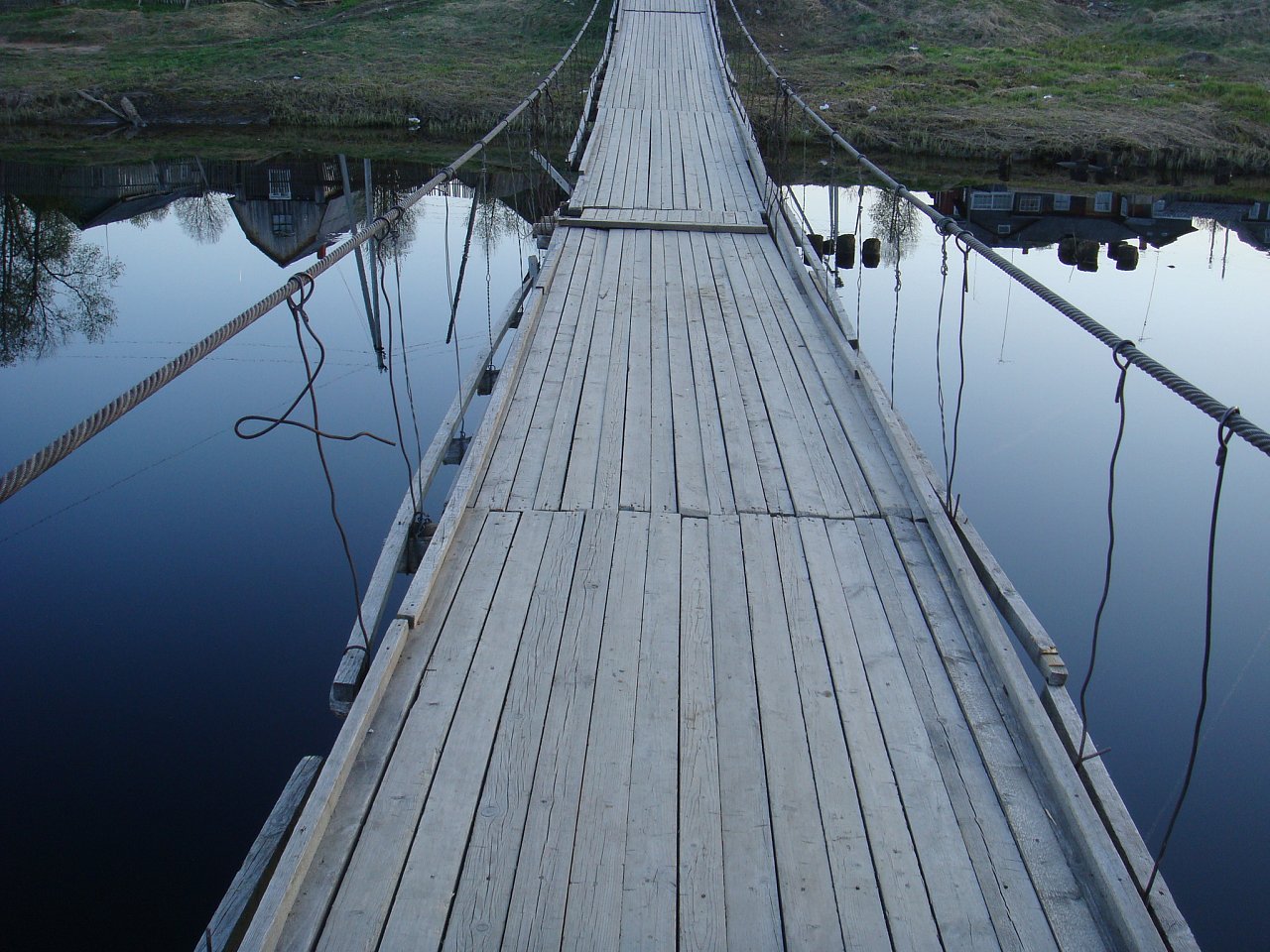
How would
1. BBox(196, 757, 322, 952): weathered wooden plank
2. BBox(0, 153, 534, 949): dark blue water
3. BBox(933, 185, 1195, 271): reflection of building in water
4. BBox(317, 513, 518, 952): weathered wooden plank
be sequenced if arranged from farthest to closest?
BBox(933, 185, 1195, 271): reflection of building in water, BBox(0, 153, 534, 949): dark blue water, BBox(196, 757, 322, 952): weathered wooden plank, BBox(317, 513, 518, 952): weathered wooden plank

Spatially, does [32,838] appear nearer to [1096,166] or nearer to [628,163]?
[628,163]

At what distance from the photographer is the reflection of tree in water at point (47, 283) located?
707 centimetres

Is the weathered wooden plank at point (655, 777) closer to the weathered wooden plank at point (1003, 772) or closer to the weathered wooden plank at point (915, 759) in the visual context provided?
the weathered wooden plank at point (915, 759)

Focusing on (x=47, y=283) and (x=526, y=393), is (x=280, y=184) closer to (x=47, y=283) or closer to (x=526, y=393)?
(x=47, y=283)

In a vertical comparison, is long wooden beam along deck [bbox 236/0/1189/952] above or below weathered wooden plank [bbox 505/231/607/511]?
below

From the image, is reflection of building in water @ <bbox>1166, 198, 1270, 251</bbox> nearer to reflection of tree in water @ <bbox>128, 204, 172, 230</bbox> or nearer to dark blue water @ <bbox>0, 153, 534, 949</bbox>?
dark blue water @ <bbox>0, 153, 534, 949</bbox>

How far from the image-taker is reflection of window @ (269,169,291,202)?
10641 millimetres

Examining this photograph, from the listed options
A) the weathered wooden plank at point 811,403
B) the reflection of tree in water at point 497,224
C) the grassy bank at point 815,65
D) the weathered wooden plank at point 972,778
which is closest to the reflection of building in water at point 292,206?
the reflection of tree in water at point 497,224

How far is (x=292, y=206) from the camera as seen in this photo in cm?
1028

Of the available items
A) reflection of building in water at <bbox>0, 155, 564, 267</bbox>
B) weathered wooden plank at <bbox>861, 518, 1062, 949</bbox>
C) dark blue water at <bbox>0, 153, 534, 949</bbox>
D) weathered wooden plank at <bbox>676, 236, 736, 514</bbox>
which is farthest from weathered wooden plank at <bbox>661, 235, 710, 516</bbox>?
reflection of building in water at <bbox>0, 155, 564, 267</bbox>

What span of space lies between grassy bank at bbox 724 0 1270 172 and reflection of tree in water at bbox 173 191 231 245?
7.62 meters

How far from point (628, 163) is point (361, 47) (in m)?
12.4

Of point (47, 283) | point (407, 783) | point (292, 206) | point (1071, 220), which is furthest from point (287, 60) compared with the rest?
point (407, 783)

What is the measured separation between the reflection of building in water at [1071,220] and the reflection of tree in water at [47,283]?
7391 mm
